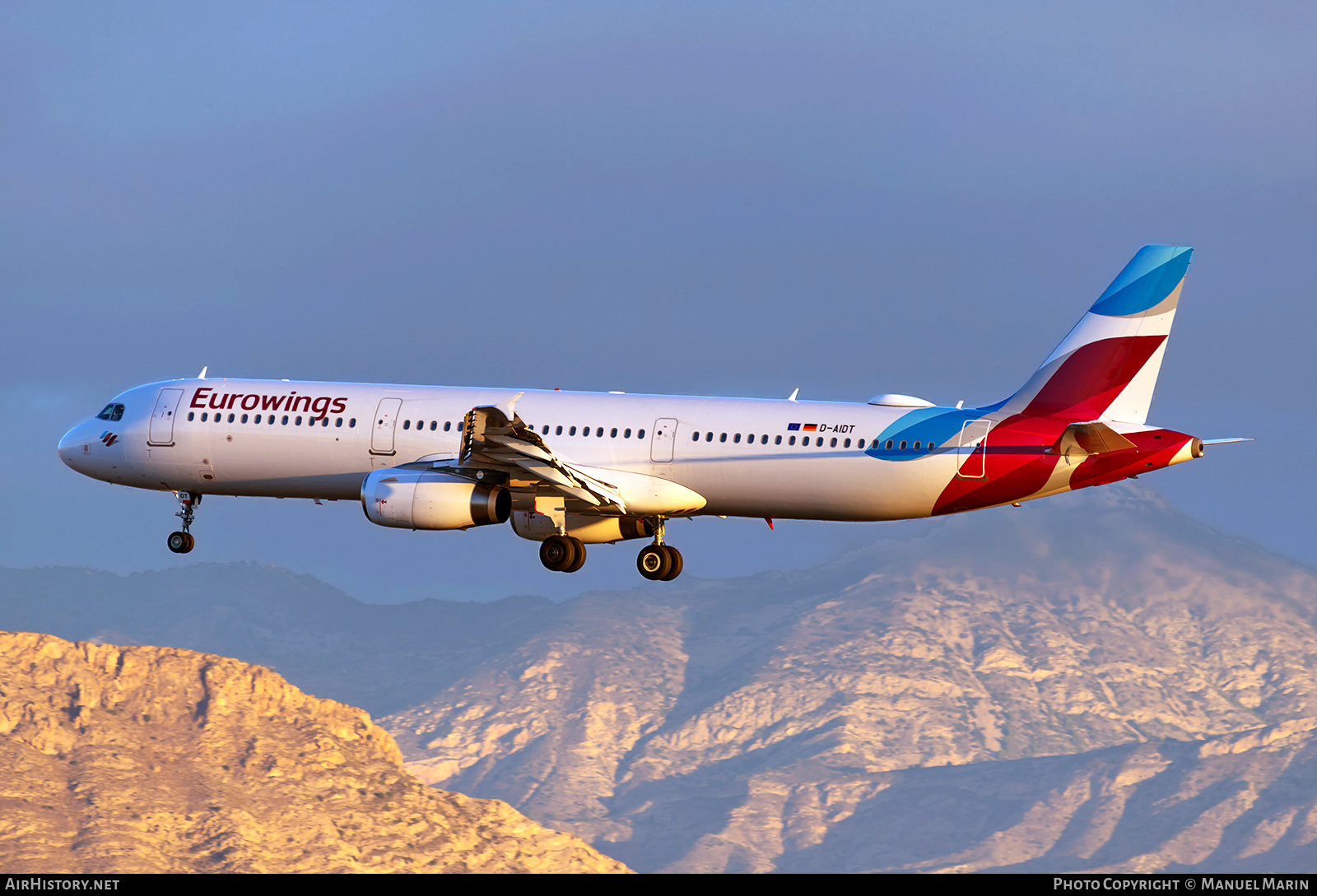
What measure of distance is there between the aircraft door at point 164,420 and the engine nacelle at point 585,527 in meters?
11.8

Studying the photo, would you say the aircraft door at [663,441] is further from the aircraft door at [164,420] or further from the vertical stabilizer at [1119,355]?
the aircraft door at [164,420]

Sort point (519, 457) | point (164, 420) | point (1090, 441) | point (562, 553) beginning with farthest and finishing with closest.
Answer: point (164, 420)
point (562, 553)
point (519, 457)
point (1090, 441)

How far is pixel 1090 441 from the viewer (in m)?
46.3

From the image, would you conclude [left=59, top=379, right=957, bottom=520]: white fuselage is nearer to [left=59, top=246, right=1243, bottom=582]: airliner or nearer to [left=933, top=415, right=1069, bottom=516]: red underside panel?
[left=59, top=246, right=1243, bottom=582]: airliner

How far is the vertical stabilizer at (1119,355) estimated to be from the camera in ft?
155

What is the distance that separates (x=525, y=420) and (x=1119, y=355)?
57.2 ft

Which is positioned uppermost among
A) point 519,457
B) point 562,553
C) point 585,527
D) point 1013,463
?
point 519,457

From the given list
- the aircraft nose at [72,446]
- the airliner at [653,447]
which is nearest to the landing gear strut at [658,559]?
the airliner at [653,447]

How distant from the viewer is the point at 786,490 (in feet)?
161

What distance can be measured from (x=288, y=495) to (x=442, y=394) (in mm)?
6229

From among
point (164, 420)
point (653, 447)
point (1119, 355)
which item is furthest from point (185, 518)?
point (1119, 355)

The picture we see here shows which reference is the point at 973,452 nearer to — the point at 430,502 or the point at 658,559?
the point at 658,559
